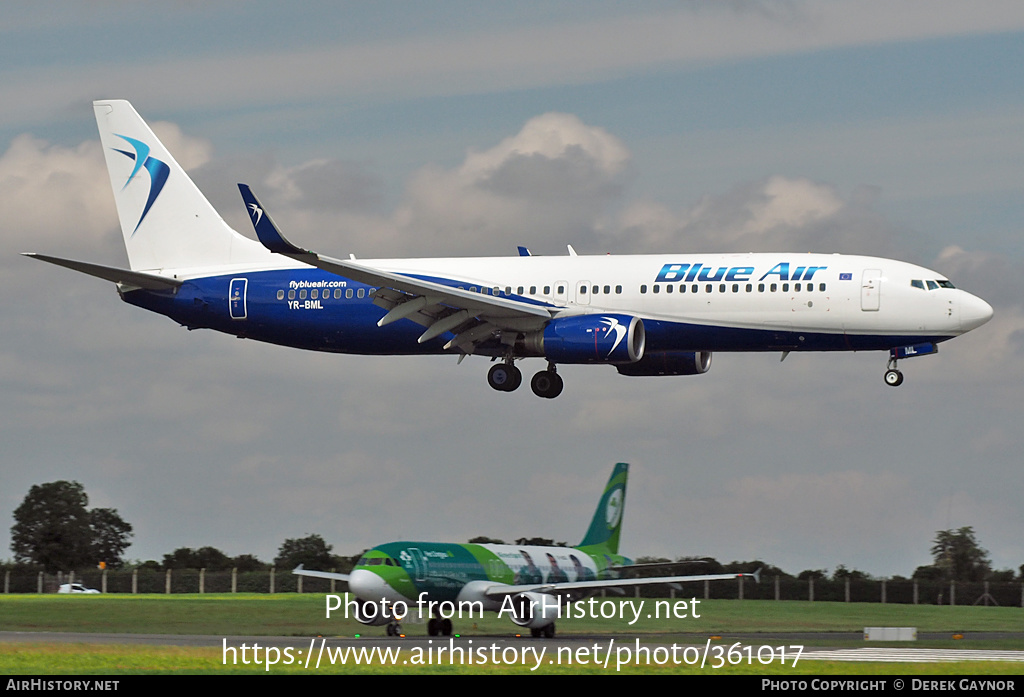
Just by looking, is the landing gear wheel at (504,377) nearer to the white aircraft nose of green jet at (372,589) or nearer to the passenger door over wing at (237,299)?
the white aircraft nose of green jet at (372,589)

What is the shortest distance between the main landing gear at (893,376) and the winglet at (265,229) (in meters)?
19.3

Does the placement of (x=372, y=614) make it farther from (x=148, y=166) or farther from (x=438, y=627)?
(x=148, y=166)

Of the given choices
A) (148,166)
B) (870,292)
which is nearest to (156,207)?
(148,166)

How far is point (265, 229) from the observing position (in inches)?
1882

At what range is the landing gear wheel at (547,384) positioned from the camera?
55.0 metres

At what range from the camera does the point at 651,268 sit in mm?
51781

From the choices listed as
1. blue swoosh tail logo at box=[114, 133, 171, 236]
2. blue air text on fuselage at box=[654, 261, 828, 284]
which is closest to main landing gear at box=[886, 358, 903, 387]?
blue air text on fuselage at box=[654, 261, 828, 284]

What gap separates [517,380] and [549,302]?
3420mm

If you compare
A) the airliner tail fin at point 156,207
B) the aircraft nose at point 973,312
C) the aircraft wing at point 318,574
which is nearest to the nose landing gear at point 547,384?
the aircraft wing at point 318,574

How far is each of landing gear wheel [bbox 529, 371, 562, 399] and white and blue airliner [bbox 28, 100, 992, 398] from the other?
0.05m

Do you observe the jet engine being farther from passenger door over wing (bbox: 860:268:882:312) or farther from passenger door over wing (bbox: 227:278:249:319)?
passenger door over wing (bbox: 860:268:882:312)

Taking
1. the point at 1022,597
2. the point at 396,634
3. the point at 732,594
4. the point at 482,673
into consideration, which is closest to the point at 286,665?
the point at 482,673
